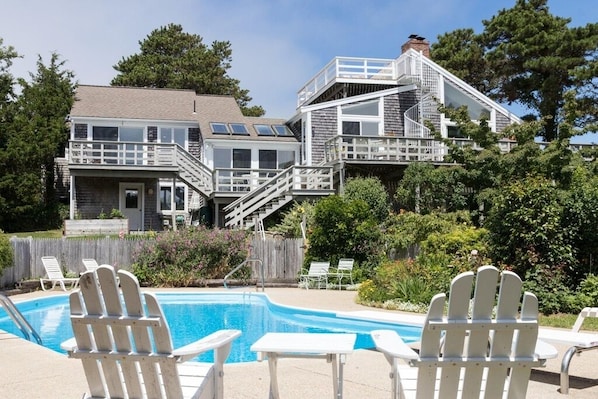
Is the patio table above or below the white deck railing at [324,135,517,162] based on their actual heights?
below

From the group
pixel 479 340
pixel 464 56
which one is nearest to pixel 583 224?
pixel 479 340

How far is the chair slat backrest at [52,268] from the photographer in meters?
16.5

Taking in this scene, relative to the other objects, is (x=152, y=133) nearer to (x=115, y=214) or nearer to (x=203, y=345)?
(x=115, y=214)

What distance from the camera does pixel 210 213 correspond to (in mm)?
26219

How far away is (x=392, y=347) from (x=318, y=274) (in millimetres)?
13074

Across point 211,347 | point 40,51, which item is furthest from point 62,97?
point 211,347

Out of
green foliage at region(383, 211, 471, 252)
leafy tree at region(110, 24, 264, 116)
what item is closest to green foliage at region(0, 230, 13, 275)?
green foliage at region(383, 211, 471, 252)

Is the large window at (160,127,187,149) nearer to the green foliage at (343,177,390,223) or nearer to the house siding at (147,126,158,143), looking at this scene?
the house siding at (147,126,158,143)

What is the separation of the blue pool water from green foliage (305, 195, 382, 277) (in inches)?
124

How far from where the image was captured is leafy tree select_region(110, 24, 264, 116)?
43625 millimetres

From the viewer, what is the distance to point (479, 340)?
3.37 meters

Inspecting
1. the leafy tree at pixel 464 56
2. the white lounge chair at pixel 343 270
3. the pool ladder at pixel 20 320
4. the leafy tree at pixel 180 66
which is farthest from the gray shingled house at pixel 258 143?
the leafy tree at pixel 180 66

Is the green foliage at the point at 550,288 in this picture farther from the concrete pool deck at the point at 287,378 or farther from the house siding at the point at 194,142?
the house siding at the point at 194,142

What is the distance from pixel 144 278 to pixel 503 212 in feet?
35.1
